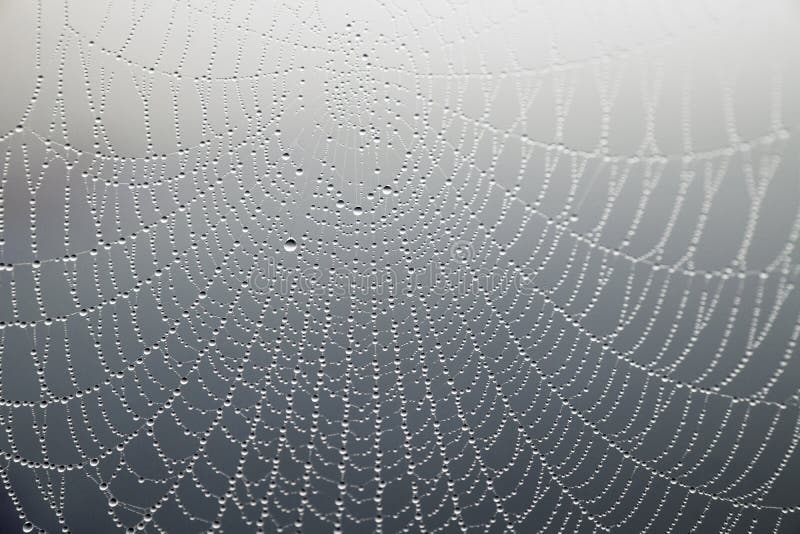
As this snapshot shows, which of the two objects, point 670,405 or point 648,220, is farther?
point 670,405

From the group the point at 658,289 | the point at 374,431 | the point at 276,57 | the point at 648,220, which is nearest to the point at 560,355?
the point at 658,289

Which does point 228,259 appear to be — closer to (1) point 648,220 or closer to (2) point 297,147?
(2) point 297,147

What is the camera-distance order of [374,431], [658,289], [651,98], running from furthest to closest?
[374,431]
[658,289]
[651,98]

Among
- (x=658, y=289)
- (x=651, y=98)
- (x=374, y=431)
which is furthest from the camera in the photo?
(x=374, y=431)

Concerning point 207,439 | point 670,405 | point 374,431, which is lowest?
point 207,439

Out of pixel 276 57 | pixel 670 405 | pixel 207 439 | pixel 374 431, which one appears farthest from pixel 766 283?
pixel 207 439

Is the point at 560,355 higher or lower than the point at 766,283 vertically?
lower
